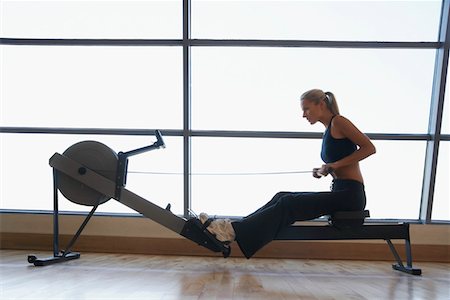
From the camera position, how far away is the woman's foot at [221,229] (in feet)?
7.47

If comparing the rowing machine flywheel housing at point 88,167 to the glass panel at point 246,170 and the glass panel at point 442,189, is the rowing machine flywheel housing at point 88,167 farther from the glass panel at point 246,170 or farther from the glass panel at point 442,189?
the glass panel at point 442,189

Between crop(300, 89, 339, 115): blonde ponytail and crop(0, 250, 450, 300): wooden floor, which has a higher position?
crop(300, 89, 339, 115): blonde ponytail

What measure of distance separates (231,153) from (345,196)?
47.1 inches

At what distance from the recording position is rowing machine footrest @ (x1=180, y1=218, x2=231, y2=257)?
2.30m

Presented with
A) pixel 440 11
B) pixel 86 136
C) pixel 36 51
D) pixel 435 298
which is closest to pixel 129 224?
pixel 86 136

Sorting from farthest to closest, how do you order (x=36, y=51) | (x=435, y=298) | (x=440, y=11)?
(x=36, y=51) → (x=440, y=11) → (x=435, y=298)

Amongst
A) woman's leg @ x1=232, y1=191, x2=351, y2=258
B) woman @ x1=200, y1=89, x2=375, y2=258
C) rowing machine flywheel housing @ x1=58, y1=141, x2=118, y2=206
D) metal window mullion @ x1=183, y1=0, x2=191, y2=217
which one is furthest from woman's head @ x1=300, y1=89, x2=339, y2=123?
rowing machine flywheel housing @ x1=58, y1=141, x2=118, y2=206

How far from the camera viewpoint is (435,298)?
1.71 meters

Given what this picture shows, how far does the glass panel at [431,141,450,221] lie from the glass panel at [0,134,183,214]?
2213 mm

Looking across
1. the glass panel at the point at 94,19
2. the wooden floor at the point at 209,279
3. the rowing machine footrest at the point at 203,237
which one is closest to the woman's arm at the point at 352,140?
the wooden floor at the point at 209,279

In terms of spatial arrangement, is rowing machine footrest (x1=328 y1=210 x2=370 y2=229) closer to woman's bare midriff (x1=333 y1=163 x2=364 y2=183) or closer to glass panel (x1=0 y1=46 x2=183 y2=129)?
woman's bare midriff (x1=333 y1=163 x2=364 y2=183)

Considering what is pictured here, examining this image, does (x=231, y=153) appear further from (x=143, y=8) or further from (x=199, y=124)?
(x=143, y=8)

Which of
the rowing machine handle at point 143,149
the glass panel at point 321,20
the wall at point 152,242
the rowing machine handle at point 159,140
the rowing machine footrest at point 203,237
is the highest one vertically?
the glass panel at point 321,20

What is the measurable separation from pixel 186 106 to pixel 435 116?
207cm
